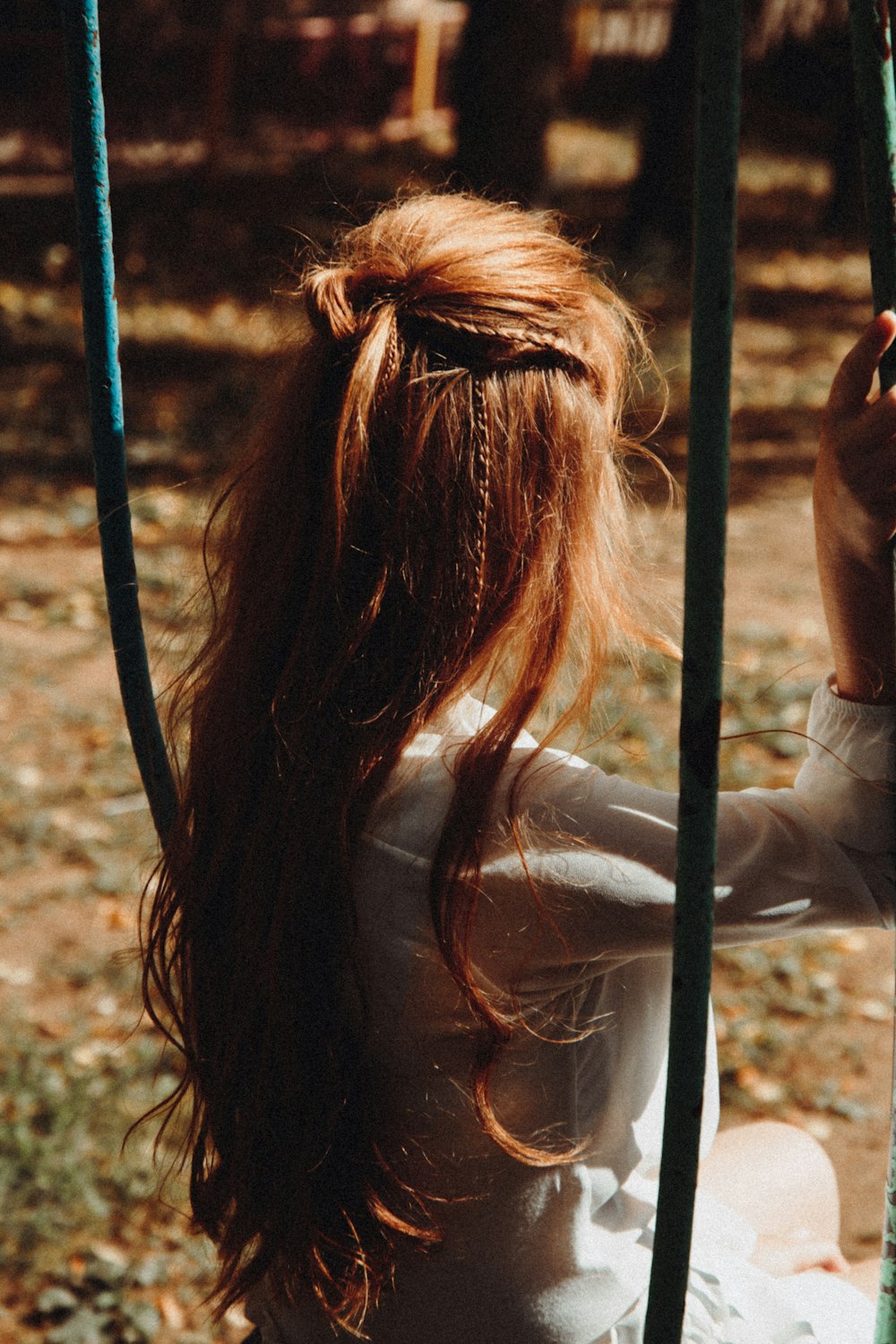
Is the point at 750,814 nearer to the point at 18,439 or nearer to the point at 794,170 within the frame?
the point at 18,439

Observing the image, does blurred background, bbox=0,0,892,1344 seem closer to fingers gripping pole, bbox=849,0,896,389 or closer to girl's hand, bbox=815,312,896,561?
girl's hand, bbox=815,312,896,561

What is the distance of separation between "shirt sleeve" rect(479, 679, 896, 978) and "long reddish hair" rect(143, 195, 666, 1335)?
0.06 m

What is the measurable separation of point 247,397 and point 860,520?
6.87 metres

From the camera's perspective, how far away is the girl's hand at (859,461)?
99cm

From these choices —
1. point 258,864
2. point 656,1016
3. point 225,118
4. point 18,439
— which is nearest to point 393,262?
point 258,864

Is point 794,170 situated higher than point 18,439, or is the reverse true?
point 794,170

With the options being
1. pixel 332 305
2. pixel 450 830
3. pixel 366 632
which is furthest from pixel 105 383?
pixel 450 830

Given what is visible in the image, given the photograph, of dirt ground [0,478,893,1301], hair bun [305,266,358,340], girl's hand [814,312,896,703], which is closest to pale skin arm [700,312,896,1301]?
girl's hand [814,312,896,703]

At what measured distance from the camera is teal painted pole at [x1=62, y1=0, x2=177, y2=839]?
46.1 inches

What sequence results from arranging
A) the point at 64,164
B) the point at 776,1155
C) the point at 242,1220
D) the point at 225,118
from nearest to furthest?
the point at 242,1220 < the point at 776,1155 < the point at 64,164 < the point at 225,118

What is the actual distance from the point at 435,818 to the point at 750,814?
279 millimetres

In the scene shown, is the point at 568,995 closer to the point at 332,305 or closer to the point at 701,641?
the point at 701,641

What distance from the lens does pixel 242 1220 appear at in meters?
1.41

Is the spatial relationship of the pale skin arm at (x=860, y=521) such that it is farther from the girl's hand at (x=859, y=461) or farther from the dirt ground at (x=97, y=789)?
the dirt ground at (x=97, y=789)
